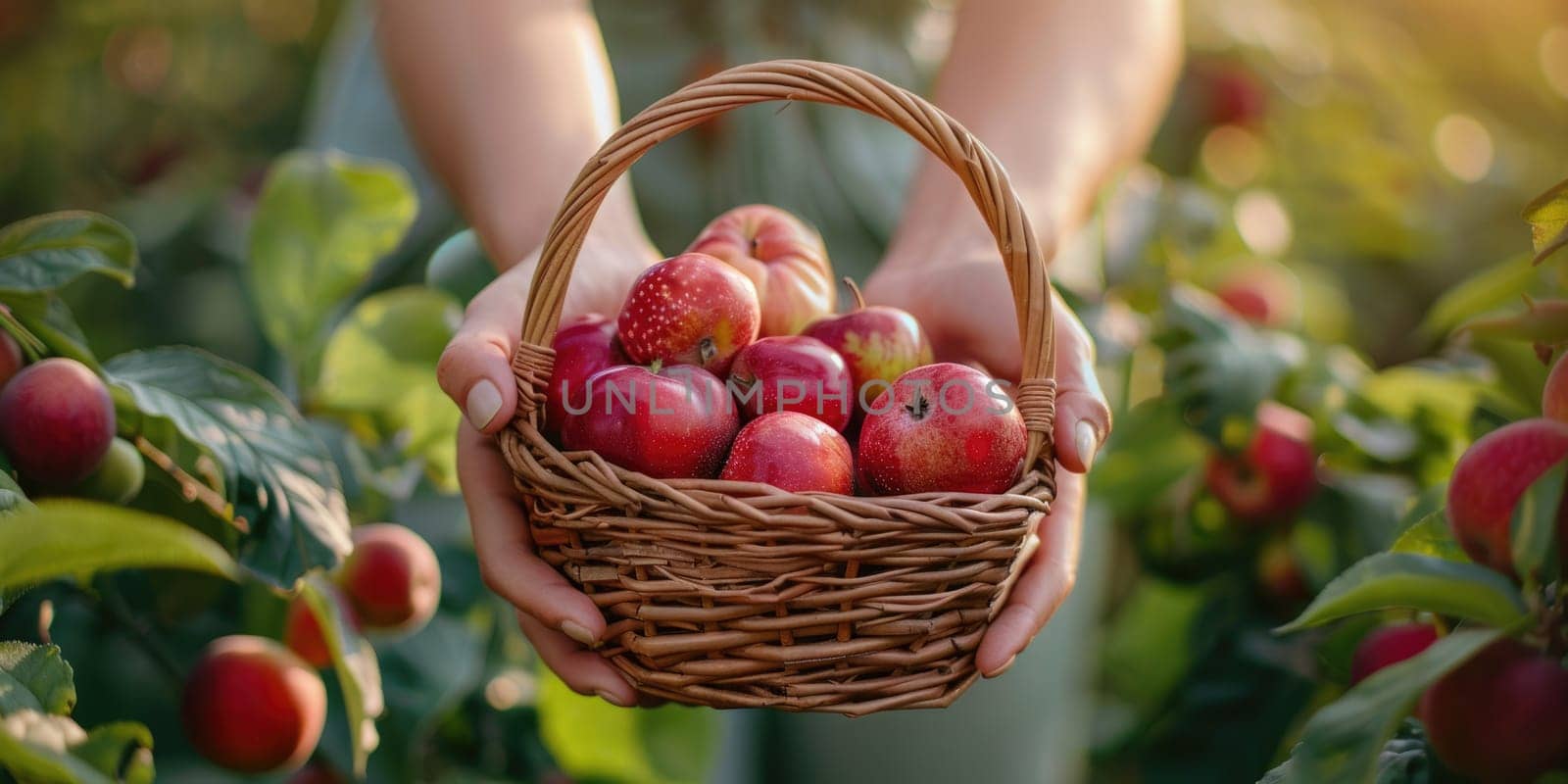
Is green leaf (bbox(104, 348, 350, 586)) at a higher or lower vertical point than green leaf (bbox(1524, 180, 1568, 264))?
lower

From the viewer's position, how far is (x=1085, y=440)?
0.88m

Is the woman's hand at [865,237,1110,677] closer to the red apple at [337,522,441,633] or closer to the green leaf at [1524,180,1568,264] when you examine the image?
the green leaf at [1524,180,1568,264]

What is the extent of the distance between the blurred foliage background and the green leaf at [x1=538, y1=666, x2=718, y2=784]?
1 centimetres

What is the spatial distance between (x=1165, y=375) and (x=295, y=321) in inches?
35.2

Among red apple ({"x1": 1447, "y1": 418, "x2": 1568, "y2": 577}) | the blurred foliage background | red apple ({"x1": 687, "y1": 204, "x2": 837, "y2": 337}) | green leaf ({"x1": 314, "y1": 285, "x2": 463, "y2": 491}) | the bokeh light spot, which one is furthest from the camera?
the bokeh light spot

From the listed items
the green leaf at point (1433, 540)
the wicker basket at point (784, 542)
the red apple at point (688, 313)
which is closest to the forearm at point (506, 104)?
the red apple at point (688, 313)

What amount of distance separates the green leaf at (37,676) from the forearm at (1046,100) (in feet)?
2.46

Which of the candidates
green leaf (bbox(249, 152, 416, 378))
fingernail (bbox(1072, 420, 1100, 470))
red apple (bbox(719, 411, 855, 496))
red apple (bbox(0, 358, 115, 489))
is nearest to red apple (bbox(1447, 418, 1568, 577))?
fingernail (bbox(1072, 420, 1100, 470))

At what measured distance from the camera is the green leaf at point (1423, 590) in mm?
596

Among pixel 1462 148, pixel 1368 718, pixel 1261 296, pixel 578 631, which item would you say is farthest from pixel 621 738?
pixel 1462 148

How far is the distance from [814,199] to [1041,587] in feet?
2.78

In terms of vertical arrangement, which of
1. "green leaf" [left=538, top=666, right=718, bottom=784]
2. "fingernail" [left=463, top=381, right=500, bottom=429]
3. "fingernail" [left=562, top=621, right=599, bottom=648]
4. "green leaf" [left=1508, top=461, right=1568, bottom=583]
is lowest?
"green leaf" [left=538, top=666, right=718, bottom=784]

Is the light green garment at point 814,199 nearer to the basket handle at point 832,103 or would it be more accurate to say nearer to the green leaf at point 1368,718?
the basket handle at point 832,103

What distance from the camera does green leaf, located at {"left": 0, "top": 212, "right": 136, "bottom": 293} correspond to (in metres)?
0.82
